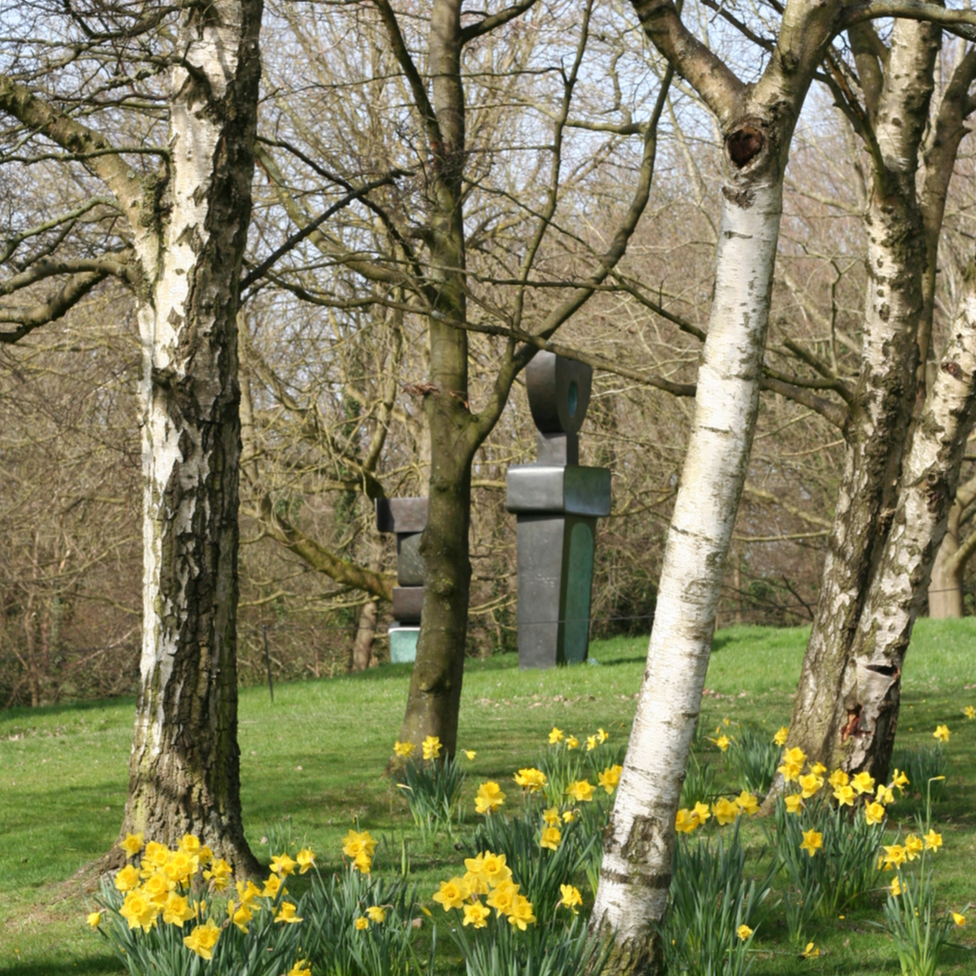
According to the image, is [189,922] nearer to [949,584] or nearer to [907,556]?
[907,556]

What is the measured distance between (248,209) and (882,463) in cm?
326

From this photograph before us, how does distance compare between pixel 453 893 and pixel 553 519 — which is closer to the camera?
pixel 453 893

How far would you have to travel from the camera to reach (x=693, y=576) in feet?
10.7

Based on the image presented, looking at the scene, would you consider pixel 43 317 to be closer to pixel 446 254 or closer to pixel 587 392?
pixel 446 254

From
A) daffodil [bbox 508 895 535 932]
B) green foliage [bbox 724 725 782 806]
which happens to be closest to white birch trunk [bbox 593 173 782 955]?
daffodil [bbox 508 895 535 932]

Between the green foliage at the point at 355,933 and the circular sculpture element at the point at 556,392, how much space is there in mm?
10722

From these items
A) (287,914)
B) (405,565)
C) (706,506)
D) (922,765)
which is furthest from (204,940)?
(405,565)

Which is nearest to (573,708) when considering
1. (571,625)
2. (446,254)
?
(571,625)

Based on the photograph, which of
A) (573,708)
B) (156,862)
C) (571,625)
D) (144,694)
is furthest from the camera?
(571,625)

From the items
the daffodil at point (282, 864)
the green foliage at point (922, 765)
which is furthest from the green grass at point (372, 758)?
the daffodil at point (282, 864)

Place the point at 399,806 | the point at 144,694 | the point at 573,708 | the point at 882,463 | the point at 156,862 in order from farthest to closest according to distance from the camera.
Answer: the point at 573,708 < the point at 399,806 < the point at 882,463 < the point at 144,694 < the point at 156,862

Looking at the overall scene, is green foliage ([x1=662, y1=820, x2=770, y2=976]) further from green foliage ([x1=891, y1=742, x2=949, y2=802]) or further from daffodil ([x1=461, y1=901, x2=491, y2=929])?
green foliage ([x1=891, y1=742, x2=949, y2=802])

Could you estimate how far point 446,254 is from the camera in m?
Answer: 7.06

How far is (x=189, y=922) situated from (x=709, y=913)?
155 cm
